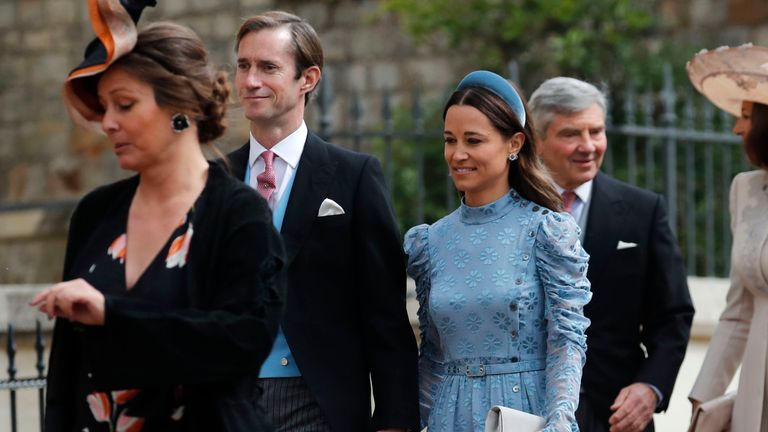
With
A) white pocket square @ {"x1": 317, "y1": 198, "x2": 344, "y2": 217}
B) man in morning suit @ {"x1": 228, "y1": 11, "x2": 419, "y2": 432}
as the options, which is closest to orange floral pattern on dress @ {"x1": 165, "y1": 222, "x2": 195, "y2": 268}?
man in morning suit @ {"x1": 228, "y1": 11, "x2": 419, "y2": 432}

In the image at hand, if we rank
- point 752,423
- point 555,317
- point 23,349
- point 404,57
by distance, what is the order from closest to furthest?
point 555,317 < point 752,423 < point 23,349 < point 404,57

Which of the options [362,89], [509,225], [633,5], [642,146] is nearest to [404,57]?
[362,89]

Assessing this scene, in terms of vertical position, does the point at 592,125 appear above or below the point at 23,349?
A: above

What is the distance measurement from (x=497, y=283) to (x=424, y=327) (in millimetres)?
335

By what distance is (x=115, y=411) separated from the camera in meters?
3.21

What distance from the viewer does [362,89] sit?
1397cm

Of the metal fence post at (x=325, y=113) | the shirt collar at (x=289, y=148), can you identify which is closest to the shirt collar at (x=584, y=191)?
the shirt collar at (x=289, y=148)

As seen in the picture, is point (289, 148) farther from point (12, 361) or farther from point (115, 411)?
point (12, 361)

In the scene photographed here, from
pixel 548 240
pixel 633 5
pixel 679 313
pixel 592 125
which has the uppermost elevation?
pixel 633 5

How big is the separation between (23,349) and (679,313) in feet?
13.9

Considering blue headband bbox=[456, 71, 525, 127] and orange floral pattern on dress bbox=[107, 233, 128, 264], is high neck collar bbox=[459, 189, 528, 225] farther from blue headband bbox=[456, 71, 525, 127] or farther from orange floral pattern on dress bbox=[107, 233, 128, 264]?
orange floral pattern on dress bbox=[107, 233, 128, 264]

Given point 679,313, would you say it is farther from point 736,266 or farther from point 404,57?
point 404,57

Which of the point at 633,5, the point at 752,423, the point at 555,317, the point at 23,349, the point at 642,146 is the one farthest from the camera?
the point at 633,5

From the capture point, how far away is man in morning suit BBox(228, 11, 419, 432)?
4.12 metres
